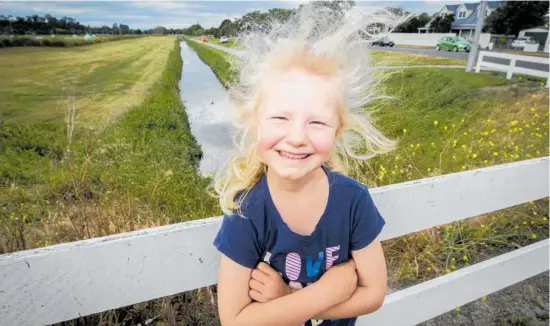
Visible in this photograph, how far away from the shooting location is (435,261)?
7.50 feet

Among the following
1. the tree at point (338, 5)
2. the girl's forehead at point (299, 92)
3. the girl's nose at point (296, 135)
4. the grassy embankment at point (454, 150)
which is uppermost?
the tree at point (338, 5)

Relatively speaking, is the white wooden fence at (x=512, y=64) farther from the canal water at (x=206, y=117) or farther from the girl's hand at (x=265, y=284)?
the girl's hand at (x=265, y=284)

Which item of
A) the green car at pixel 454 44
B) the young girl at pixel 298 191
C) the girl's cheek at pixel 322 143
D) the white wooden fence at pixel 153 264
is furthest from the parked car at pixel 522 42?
the girl's cheek at pixel 322 143

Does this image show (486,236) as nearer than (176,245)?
No

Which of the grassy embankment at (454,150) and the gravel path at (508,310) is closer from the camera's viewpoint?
the gravel path at (508,310)

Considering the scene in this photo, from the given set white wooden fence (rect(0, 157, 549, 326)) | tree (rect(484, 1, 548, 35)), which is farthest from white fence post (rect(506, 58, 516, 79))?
white wooden fence (rect(0, 157, 549, 326))

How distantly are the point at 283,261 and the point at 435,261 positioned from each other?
1770mm

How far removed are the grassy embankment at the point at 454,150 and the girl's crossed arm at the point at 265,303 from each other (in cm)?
64

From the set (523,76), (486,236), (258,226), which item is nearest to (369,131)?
(258,226)

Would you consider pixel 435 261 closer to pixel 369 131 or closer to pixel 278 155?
pixel 369 131

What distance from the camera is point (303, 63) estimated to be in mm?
827

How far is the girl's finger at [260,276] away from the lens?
86 cm

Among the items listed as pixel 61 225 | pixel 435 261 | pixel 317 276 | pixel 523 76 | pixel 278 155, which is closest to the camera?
pixel 278 155

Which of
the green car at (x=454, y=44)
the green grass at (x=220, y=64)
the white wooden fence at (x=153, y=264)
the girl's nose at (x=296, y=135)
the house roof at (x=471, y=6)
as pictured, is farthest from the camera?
the green car at (x=454, y=44)
